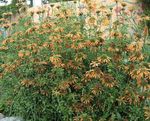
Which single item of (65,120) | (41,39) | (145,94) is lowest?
(65,120)

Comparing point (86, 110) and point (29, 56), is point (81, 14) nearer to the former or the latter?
point (29, 56)

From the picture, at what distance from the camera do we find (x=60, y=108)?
16.2 feet

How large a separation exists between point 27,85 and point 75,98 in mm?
577

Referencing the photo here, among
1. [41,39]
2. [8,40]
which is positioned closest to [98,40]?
[41,39]

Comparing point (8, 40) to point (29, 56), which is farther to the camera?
point (8, 40)

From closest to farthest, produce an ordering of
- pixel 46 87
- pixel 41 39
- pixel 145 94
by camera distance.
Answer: pixel 145 94, pixel 46 87, pixel 41 39

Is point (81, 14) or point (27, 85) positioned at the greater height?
point (81, 14)

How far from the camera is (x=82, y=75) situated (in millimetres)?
A: 5113

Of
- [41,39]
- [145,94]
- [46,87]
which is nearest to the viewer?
[145,94]

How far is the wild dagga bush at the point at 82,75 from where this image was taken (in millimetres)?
4852

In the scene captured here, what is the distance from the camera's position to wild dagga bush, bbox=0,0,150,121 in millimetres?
4852

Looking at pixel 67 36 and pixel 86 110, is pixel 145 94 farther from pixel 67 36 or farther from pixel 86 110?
pixel 67 36

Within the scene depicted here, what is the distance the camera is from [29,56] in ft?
17.7

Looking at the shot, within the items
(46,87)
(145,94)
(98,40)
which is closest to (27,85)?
(46,87)
